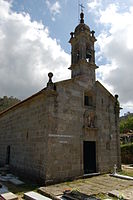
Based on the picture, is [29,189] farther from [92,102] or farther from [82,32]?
[82,32]

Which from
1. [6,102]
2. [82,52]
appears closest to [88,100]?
[82,52]

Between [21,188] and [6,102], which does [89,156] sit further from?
[6,102]

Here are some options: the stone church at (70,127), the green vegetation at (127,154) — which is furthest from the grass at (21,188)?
the green vegetation at (127,154)

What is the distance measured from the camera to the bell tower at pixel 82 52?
1352 centimetres

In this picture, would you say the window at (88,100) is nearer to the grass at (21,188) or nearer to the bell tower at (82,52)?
the bell tower at (82,52)

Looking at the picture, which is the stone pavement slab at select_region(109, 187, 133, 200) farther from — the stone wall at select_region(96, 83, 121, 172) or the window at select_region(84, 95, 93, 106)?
the window at select_region(84, 95, 93, 106)

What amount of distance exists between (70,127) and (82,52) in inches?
223

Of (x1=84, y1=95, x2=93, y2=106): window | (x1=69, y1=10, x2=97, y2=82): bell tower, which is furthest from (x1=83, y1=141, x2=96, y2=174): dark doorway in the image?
(x1=69, y1=10, x2=97, y2=82): bell tower

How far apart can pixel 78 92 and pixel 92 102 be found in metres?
1.74

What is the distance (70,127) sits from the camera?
1148cm

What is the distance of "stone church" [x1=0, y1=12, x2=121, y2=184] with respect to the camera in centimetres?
1056

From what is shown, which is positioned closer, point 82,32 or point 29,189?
point 29,189

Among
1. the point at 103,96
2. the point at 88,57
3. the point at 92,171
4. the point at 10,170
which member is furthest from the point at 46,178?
the point at 88,57

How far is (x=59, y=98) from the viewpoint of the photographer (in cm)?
1123
